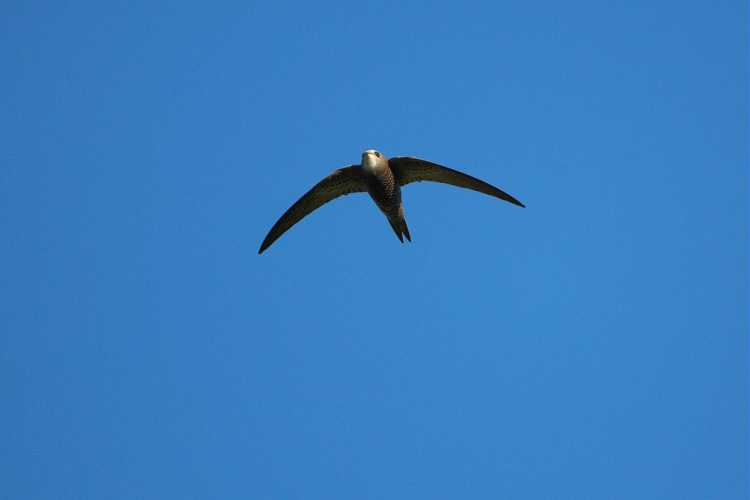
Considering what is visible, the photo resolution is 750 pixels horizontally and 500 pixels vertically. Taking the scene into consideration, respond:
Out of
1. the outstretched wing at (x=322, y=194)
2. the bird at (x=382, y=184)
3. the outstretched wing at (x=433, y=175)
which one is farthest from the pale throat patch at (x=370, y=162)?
the outstretched wing at (x=433, y=175)

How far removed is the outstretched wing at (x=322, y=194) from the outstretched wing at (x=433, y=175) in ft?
2.92

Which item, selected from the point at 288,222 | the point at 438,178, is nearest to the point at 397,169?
the point at 438,178

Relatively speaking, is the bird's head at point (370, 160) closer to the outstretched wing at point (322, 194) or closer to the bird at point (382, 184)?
the bird at point (382, 184)

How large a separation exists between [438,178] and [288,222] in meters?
3.77

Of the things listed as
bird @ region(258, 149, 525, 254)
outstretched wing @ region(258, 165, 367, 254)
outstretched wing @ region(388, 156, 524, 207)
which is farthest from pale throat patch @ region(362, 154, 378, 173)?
outstretched wing @ region(388, 156, 524, 207)

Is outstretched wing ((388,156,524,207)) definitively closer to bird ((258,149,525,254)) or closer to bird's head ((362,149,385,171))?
bird ((258,149,525,254))

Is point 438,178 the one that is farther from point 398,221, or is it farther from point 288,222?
point 288,222

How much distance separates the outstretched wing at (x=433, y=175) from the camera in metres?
17.4

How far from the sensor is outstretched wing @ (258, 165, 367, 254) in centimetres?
1764

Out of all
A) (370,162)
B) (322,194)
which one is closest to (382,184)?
(370,162)

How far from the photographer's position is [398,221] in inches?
700

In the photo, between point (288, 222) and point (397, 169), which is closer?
point (397, 169)

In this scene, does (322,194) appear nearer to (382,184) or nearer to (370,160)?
(382,184)

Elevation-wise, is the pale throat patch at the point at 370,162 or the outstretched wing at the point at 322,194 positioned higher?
the outstretched wing at the point at 322,194
